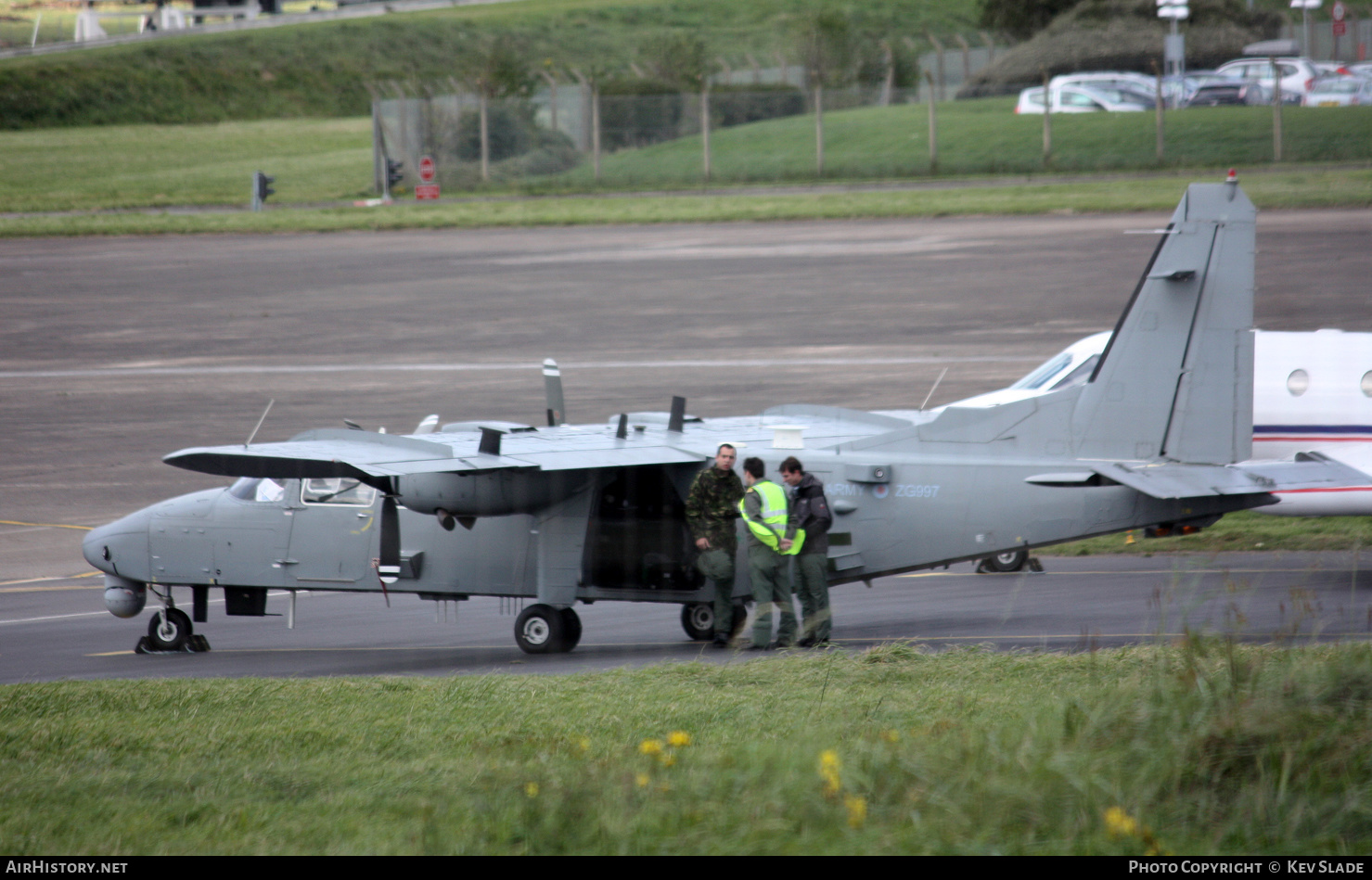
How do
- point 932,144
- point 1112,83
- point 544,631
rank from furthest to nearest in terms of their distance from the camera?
point 1112,83 < point 932,144 < point 544,631

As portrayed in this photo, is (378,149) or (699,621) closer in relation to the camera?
(699,621)

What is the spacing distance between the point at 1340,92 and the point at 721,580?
172 feet

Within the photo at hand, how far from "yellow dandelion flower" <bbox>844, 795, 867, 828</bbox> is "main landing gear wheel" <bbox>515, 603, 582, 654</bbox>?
8.95 meters

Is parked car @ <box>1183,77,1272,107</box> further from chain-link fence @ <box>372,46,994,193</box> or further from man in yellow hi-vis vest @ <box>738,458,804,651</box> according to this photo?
man in yellow hi-vis vest @ <box>738,458,804,651</box>

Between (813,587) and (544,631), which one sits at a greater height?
(813,587)

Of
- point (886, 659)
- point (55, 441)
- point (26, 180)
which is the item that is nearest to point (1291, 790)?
point (886, 659)

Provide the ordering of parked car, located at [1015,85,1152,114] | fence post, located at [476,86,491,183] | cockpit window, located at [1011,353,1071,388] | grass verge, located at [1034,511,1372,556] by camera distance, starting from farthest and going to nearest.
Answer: parked car, located at [1015,85,1152,114], fence post, located at [476,86,491,183], grass verge, located at [1034,511,1372,556], cockpit window, located at [1011,353,1071,388]

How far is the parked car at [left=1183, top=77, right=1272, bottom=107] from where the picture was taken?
55.1 metres

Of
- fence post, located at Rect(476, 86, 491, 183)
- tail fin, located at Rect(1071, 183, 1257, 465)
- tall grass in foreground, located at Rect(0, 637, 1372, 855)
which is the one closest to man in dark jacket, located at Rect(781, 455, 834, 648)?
tail fin, located at Rect(1071, 183, 1257, 465)

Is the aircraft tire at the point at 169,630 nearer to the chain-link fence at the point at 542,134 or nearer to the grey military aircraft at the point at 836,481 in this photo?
the grey military aircraft at the point at 836,481

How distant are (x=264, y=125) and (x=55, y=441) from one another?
194 ft

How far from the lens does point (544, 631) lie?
14.7m

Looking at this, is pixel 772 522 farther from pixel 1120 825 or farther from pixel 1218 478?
pixel 1120 825

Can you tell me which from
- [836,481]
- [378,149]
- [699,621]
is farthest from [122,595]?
[378,149]
